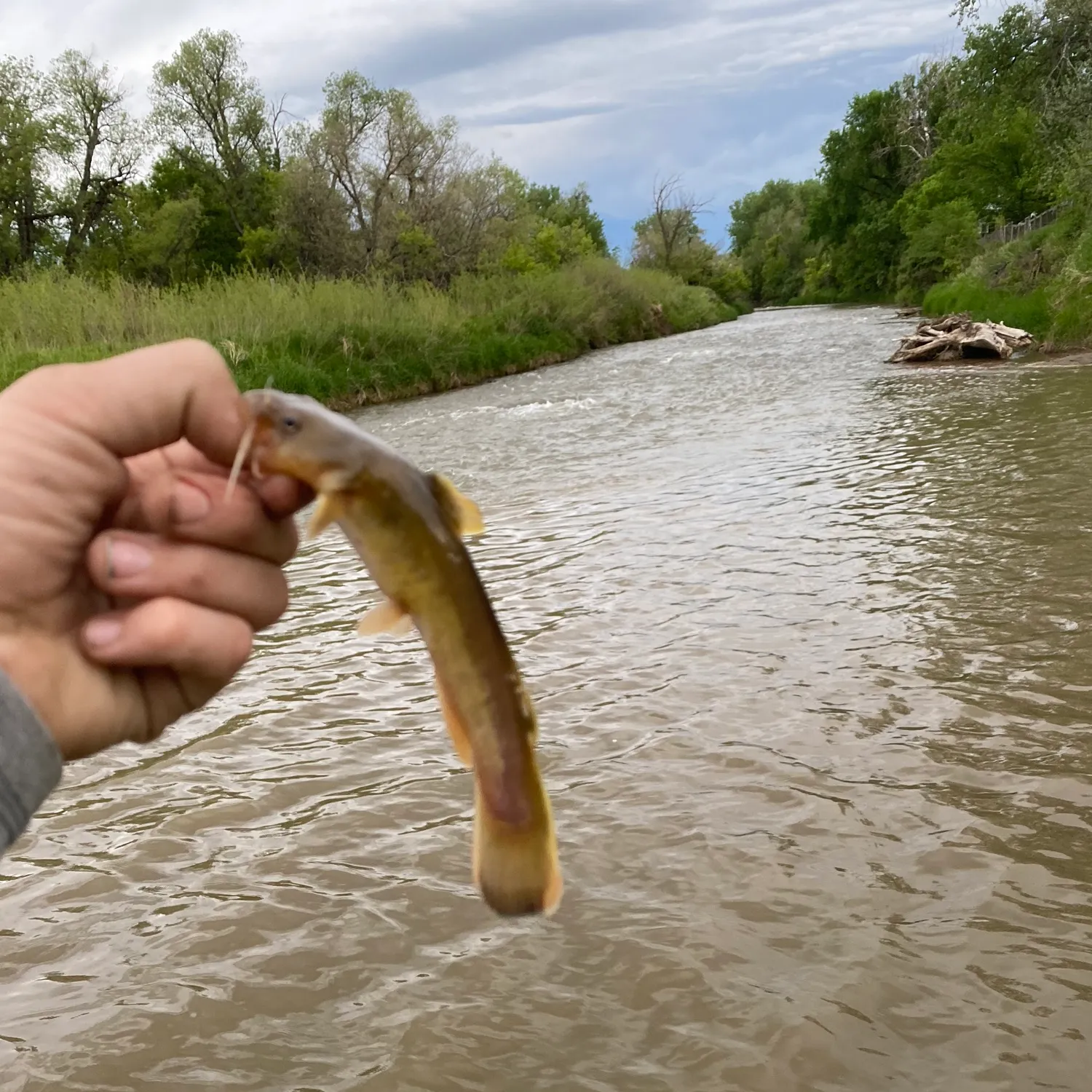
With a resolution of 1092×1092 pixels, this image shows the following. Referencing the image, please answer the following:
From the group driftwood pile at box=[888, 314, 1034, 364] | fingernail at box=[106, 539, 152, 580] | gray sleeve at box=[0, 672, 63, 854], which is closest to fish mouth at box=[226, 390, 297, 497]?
fingernail at box=[106, 539, 152, 580]

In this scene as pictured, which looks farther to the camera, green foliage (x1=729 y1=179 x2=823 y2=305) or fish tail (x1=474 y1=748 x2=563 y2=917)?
green foliage (x1=729 y1=179 x2=823 y2=305)

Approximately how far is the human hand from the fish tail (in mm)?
512

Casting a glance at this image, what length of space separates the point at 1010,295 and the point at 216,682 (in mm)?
25712

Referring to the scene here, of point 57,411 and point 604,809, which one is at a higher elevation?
point 57,411

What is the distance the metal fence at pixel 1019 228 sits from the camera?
39.1 metres

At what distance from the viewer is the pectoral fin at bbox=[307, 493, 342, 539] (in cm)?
131

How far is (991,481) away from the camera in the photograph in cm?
879

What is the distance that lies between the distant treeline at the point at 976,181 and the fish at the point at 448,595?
19.4m

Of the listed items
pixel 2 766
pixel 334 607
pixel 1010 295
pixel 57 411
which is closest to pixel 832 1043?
pixel 2 766

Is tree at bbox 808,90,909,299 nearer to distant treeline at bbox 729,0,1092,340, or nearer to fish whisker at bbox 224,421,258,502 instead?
distant treeline at bbox 729,0,1092,340

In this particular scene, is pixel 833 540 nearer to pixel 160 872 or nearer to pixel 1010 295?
pixel 160 872

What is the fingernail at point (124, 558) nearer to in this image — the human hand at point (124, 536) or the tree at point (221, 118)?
the human hand at point (124, 536)

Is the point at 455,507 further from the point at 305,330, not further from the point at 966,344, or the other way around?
the point at 305,330

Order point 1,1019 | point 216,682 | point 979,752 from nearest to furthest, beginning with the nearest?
point 216,682
point 1,1019
point 979,752
